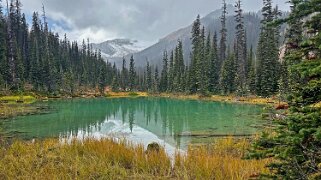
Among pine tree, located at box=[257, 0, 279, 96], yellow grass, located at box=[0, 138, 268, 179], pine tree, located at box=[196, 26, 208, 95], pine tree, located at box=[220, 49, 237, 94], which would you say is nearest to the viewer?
yellow grass, located at box=[0, 138, 268, 179]

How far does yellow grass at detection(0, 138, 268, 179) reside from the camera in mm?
8430

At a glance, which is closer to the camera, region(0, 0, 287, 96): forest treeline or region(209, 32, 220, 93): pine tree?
region(0, 0, 287, 96): forest treeline

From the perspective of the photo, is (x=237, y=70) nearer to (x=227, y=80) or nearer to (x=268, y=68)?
(x=227, y=80)

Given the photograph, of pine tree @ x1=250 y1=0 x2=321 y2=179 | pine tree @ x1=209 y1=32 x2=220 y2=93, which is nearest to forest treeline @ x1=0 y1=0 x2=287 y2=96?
pine tree @ x1=209 y1=32 x2=220 y2=93

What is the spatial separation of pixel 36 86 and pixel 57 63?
2721 cm

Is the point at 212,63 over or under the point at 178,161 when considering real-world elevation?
over

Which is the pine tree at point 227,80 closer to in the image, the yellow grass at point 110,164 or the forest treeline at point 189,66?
the forest treeline at point 189,66

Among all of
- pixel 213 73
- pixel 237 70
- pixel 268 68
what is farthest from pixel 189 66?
pixel 268 68

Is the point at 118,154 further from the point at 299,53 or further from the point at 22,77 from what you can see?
the point at 22,77

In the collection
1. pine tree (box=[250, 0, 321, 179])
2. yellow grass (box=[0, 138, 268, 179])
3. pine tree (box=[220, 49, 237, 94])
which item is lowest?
yellow grass (box=[0, 138, 268, 179])

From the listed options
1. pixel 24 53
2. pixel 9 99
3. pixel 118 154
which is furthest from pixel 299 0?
pixel 24 53

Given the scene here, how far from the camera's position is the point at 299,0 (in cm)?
425

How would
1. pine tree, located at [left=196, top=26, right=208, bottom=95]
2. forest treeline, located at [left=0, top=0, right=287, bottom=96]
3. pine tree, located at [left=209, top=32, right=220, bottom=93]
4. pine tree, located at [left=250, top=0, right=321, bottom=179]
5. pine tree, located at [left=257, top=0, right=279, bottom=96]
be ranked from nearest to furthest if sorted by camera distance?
pine tree, located at [left=250, top=0, right=321, bottom=179] → pine tree, located at [left=257, top=0, right=279, bottom=96] → forest treeline, located at [left=0, top=0, right=287, bottom=96] → pine tree, located at [left=196, top=26, right=208, bottom=95] → pine tree, located at [left=209, top=32, right=220, bottom=93]

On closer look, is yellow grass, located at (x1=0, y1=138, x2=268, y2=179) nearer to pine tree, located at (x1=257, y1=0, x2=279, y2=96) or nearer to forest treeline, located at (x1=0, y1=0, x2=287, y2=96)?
forest treeline, located at (x1=0, y1=0, x2=287, y2=96)
